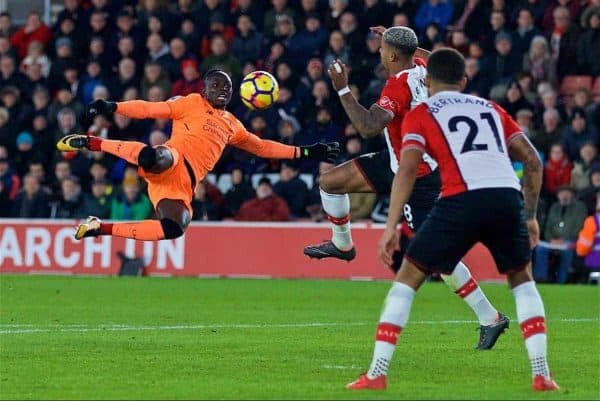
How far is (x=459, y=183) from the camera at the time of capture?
898 centimetres

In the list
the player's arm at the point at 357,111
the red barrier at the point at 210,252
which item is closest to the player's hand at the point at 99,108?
the player's arm at the point at 357,111

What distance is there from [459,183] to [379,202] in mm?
14504

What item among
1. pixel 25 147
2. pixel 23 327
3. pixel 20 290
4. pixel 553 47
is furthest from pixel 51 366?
pixel 25 147

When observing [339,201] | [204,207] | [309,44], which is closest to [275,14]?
[309,44]

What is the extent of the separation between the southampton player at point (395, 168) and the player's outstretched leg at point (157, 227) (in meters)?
1.78

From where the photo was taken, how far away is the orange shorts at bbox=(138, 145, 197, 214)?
14426mm

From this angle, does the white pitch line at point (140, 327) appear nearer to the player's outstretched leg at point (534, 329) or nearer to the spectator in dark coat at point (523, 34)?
the player's outstretched leg at point (534, 329)

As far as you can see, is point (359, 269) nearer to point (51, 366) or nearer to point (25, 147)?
point (25, 147)

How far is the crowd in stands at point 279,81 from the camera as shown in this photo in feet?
75.9

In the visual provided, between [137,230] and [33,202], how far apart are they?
37.8 feet

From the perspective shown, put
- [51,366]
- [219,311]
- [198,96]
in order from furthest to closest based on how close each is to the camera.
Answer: [219,311]
[198,96]
[51,366]

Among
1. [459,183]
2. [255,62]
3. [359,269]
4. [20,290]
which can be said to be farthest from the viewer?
[255,62]

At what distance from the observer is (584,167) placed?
22578mm

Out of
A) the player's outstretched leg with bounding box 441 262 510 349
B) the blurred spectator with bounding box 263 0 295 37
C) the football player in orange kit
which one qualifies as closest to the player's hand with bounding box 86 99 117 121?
the football player in orange kit
